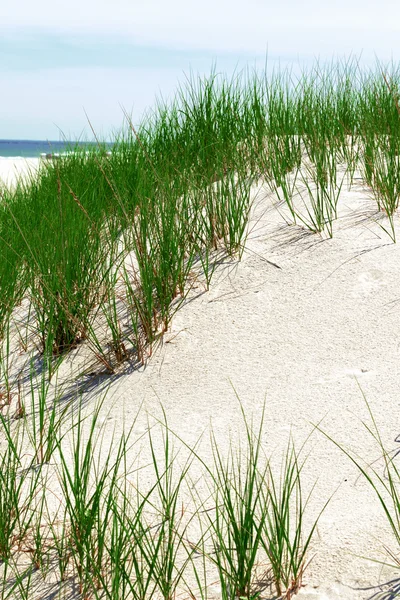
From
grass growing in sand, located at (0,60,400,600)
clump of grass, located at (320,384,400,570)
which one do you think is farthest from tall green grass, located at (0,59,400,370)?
clump of grass, located at (320,384,400,570)

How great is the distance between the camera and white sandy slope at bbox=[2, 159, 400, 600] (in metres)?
1.74

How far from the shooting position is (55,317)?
290cm

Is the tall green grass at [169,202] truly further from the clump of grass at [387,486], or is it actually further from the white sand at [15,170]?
the clump of grass at [387,486]

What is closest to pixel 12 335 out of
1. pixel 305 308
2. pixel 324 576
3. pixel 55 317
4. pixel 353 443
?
pixel 55 317

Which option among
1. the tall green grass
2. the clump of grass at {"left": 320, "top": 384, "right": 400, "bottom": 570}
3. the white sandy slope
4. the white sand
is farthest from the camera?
the white sand

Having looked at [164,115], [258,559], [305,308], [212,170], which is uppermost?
[164,115]

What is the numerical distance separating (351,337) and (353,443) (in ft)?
2.15

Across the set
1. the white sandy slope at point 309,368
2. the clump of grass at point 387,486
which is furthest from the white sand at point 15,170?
the clump of grass at point 387,486

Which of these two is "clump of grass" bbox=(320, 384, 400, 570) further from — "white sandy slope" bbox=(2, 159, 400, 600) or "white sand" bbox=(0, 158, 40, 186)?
"white sand" bbox=(0, 158, 40, 186)

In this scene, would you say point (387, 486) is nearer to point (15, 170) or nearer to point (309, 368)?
point (309, 368)

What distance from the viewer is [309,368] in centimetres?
249

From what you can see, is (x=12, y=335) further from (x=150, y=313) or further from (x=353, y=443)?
(x=353, y=443)

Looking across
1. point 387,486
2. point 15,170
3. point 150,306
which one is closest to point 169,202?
point 150,306

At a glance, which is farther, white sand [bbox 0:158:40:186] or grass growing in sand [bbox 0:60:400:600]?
white sand [bbox 0:158:40:186]
